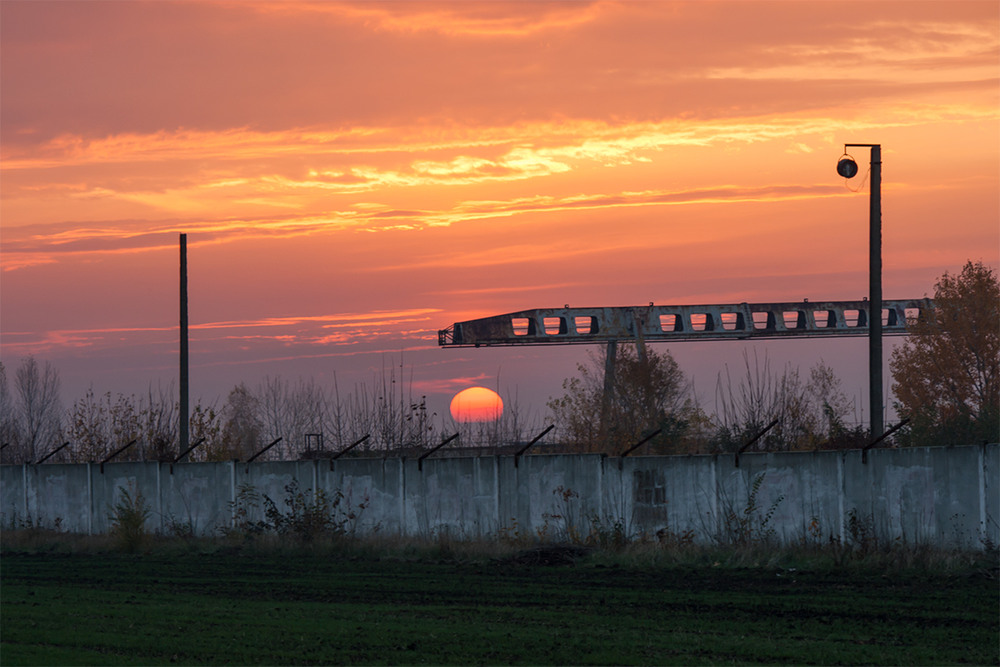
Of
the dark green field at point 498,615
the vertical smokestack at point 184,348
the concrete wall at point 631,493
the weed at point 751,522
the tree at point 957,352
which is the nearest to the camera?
the dark green field at point 498,615

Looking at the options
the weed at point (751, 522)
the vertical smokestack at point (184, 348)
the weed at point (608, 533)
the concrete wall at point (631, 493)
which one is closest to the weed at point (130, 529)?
the concrete wall at point (631, 493)

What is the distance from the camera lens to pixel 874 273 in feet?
83.9

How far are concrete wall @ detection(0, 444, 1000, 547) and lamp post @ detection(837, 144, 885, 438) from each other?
3073 millimetres

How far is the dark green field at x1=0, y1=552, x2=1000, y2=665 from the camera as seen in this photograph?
501 inches

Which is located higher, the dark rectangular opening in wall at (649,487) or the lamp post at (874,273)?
the lamp post at (874,273)

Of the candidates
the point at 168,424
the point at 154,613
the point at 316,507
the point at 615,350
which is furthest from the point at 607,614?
the point at 615,350

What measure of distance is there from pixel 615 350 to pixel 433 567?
162 feet

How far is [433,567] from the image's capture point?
2298 centimetres

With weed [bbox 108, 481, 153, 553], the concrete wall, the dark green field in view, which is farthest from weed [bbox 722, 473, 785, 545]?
weed [bbox 108, 481, 153, 553]

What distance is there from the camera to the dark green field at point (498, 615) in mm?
12719

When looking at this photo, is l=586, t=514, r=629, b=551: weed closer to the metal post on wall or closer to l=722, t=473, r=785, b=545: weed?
l=722, t=473, r=785, b=545: weed

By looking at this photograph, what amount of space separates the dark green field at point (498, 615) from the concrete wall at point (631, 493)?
211 cm

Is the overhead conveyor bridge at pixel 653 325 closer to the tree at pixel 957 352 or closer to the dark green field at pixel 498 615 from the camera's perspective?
the tree at pixel 957 352

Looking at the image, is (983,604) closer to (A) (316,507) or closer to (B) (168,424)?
(A) (316,507)
